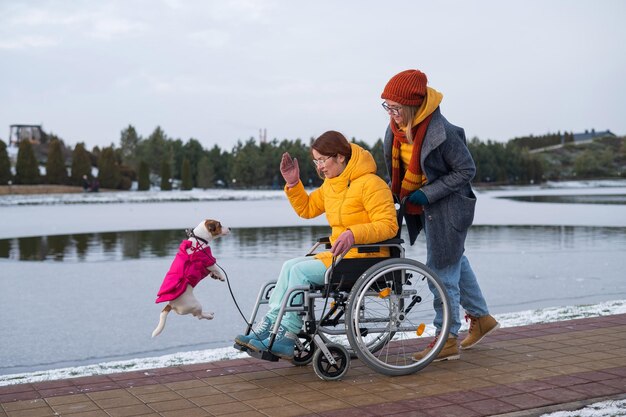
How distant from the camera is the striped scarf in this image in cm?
A: 468

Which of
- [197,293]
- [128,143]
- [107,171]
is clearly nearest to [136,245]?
[197,293]

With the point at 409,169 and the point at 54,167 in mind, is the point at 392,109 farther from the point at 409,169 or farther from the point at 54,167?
the point at 54,167

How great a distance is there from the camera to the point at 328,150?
14.4ft

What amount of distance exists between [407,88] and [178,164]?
114718 mm

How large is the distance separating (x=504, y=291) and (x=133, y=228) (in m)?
14.3

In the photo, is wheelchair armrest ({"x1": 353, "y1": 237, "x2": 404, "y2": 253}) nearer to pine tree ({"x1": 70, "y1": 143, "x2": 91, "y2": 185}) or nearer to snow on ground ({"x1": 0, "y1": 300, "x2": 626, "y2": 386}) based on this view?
snow on ground ({"x1": 0, "y1": 300, "x2": 626, "y2": 386})

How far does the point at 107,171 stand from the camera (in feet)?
236

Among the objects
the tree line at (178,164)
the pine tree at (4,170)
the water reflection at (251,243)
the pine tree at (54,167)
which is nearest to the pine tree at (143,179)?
the tree line at (178,164)

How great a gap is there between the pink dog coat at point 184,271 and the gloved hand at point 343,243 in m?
0.66

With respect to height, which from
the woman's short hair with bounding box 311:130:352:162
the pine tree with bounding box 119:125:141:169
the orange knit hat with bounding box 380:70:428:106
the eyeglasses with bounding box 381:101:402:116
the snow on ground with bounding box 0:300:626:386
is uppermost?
the pine tree with bounding box 119:125:141:169

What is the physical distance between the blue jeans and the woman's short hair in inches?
37.4

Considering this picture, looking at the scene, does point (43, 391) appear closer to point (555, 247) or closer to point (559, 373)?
point (559, 373)

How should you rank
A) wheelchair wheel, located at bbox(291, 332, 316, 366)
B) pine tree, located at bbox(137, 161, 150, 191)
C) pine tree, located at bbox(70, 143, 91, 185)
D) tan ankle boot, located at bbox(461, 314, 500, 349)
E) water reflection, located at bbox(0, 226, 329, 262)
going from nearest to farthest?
wheelchair wheel, located at bbox(291, 332, 316, 366)
tan ankle boot, located at bbox(461, 314, 500, 349)
water reflection, located at bbox(0, 226, 329, 262)
pine tree, located at bbox(70, 143, 91, 185)
pine tree, located at bbox(137, 161, 150, 191)

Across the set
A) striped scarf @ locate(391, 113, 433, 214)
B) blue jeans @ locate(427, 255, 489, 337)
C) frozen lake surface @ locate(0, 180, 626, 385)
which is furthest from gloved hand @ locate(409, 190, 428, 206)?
frozen lake surface @ locate(0, 180, 626, 385)
